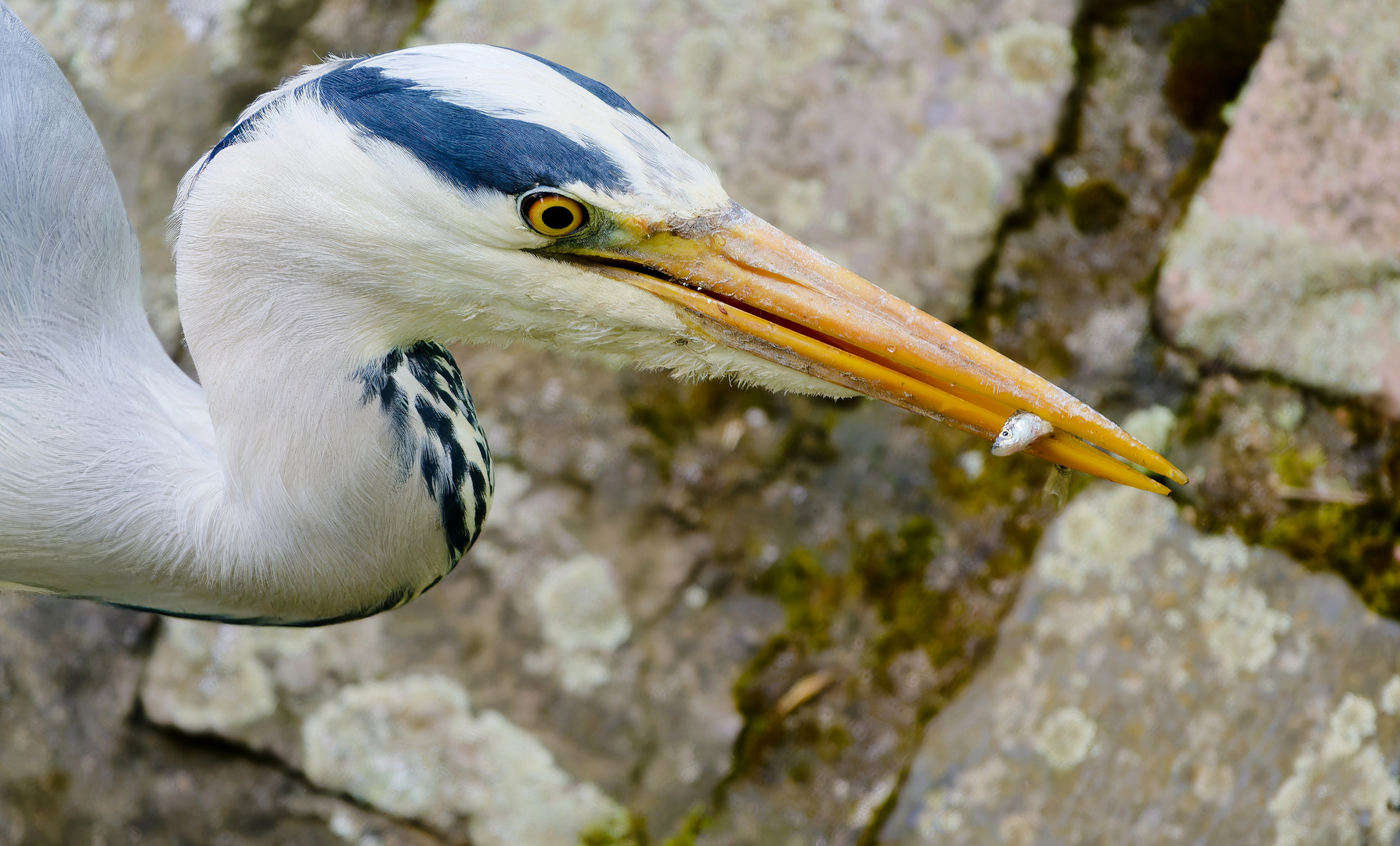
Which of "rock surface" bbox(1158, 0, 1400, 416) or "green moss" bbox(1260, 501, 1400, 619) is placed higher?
"rock surface" bbox(1158, 0, 1400, 416)

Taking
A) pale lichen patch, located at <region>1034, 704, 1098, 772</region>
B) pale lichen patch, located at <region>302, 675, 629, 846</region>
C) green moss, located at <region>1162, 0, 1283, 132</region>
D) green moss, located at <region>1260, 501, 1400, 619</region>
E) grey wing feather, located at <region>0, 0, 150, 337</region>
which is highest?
green moss, located at <region>1162, 0, 1283, 132</region>

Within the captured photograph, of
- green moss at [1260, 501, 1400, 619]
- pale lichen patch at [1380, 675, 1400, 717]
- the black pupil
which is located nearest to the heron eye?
the black pupil

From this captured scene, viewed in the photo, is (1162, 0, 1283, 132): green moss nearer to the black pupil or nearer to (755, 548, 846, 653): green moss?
(755, 548, 846, 653): green moss

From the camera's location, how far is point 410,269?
0.98 m

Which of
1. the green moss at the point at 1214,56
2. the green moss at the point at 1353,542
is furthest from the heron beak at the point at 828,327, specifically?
the green moss at the point at 1214,56

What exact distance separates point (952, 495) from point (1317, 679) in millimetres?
646

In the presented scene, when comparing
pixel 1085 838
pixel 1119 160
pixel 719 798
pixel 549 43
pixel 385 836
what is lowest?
pixel 385 836

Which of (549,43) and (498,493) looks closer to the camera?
(498,493)

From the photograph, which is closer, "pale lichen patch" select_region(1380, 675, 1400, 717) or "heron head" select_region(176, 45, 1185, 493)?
"heron head" select_region(176, 45, 1185, 493)

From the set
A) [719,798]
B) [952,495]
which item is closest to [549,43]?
[952,495]

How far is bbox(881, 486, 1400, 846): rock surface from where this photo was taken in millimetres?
1603

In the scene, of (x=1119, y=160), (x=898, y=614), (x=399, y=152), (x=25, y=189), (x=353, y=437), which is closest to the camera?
(x=399, y=152)

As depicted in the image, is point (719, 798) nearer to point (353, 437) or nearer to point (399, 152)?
point (353, 437)

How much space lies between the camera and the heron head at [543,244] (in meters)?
0.93
